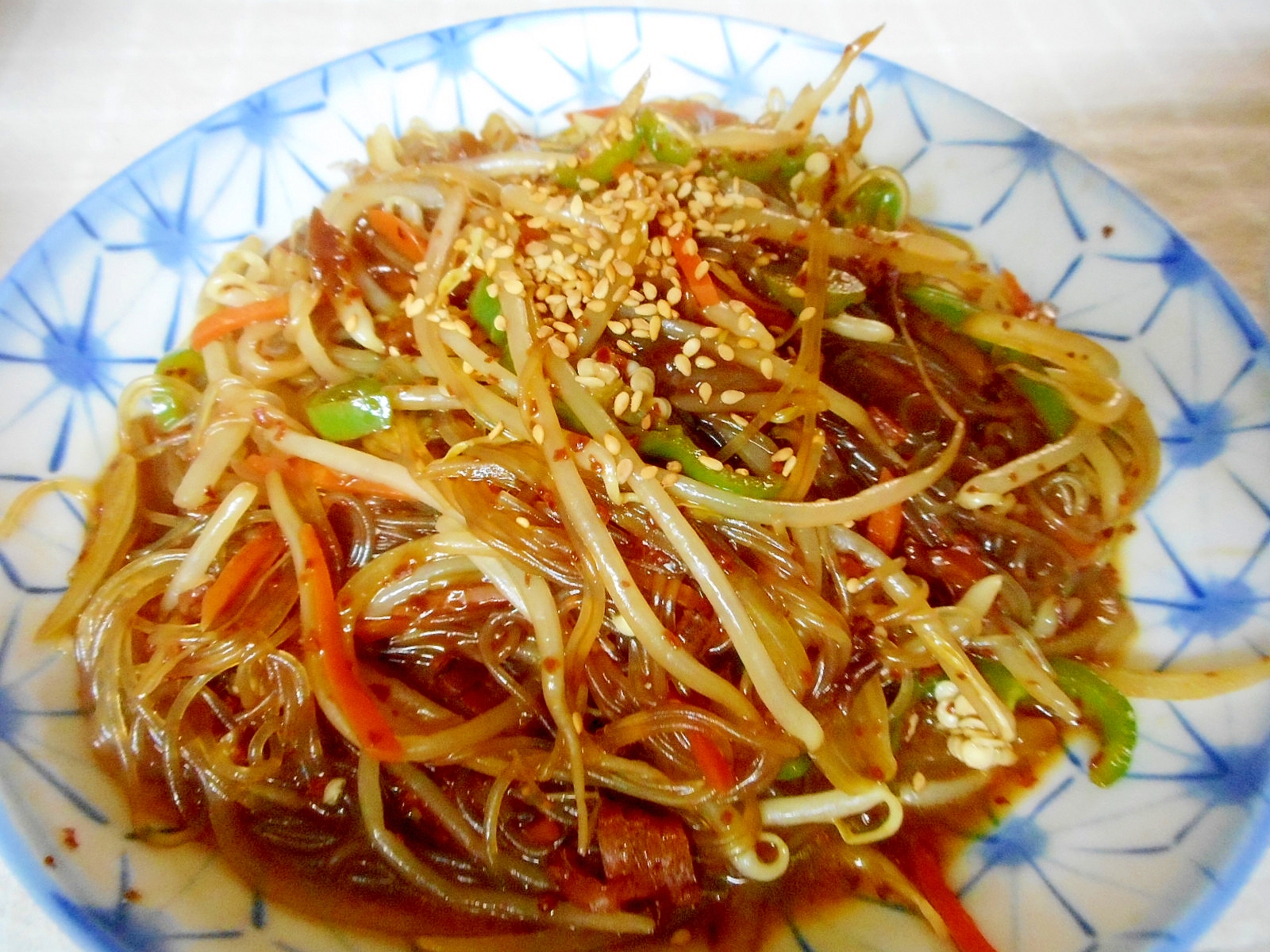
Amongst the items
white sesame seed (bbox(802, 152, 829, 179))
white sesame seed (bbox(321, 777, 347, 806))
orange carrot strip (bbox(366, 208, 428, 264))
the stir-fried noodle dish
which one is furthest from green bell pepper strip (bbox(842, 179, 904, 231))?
white sesame seed (bbox(321, 777, 347, 806))

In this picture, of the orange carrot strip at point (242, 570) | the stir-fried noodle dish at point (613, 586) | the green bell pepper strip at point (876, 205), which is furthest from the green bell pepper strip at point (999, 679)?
the orange carrot strip at point (242, 570)

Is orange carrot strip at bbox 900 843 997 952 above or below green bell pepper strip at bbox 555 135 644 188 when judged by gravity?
below

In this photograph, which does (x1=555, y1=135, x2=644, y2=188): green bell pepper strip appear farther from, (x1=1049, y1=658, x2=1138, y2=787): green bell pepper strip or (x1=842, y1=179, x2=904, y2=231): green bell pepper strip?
(x1=1049, y1=658, x2=1138, y2=787): green bell pepper strip

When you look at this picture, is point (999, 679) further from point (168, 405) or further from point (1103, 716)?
point (168, 405)

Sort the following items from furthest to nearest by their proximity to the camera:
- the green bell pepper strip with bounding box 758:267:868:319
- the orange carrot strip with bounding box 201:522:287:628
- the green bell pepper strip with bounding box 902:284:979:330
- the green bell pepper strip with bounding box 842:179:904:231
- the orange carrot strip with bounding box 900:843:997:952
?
the green bell pepper strip with bounding box 842:179:904:231, the green bell pepper strip with bounding box 902:284:979:330, the green bell pepper strip with bounding box 758:267:868:319, the orange carrot strip with bounding box 201:522:287:628, the orange carrot strip with bounding box 900:843:997:952

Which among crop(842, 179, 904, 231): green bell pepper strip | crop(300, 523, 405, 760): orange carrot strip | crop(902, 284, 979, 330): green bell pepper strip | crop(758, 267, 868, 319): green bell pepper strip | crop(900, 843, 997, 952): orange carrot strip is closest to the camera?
crop(900, 843, 997, 952): orange carrot strip

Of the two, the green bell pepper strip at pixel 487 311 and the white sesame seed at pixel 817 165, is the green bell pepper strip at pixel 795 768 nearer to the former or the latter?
the green bell pepper strip at pixel 487 311

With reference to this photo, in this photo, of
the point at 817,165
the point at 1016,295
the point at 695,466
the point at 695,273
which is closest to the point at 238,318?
the point at 695,273

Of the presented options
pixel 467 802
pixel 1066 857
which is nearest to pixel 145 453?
pixel 467 802
